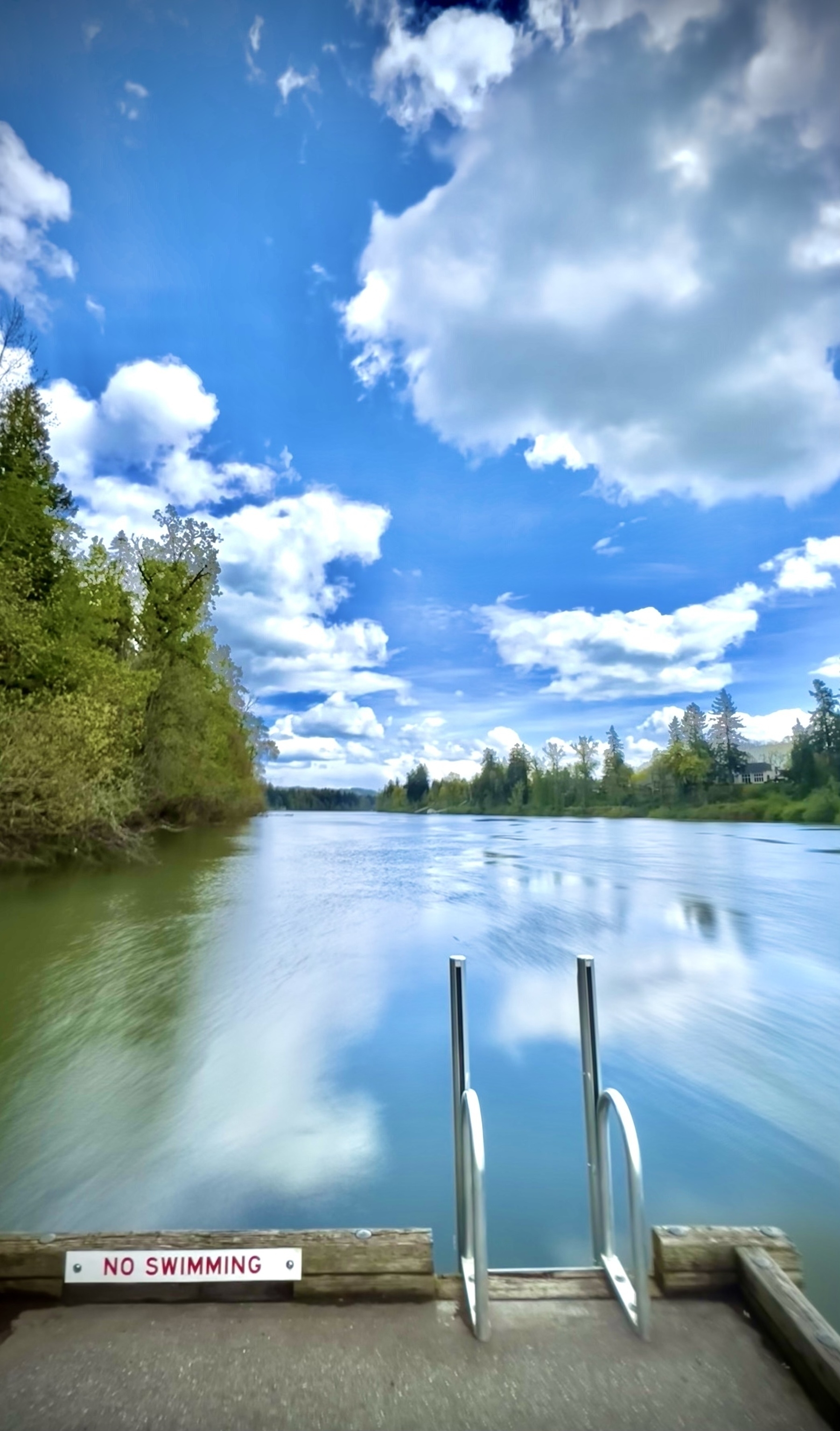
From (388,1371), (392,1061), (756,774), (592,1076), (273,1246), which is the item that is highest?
(756,774)

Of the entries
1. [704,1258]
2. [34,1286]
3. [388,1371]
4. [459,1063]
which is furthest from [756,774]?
[34,1286]

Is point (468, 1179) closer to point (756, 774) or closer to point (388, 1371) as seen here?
point (388, 1371)

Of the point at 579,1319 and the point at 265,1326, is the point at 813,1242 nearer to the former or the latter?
the point at 579,1319

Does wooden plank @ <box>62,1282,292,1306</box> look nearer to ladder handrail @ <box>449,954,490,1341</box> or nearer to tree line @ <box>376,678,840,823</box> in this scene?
ladder handrail @ <box>449,954,490,1341</box>

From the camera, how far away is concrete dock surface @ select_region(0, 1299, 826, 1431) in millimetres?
1162

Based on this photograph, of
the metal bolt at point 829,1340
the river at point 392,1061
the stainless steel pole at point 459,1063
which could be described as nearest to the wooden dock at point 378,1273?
the metal bolt at point 829,1340

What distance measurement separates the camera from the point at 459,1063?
1716 mm

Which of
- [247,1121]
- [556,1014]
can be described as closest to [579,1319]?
[247,1121]

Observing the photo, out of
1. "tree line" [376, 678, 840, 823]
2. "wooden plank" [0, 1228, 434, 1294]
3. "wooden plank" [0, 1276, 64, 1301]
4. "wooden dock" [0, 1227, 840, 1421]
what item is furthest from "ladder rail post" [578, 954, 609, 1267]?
"tree line" [376, 678, 840, 823]

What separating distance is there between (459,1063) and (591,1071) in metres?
0.29

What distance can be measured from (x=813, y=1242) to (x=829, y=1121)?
1.38 m

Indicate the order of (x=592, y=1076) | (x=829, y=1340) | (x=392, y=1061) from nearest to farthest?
(x=829, y=1340)
(x=592, y=1076)
(x=392, y=1061)

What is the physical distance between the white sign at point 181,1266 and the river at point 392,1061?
1.56 metres

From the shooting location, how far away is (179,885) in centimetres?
1240
